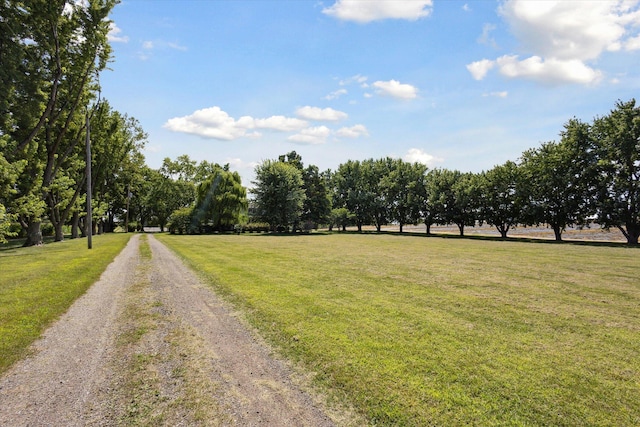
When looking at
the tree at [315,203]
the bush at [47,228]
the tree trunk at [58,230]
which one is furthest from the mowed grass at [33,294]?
the tree at [315,203]

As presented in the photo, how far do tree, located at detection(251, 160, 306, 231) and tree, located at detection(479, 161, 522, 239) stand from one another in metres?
28.7

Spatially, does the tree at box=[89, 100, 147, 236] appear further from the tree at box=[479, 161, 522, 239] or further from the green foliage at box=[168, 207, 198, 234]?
the tree at box=[479, 161, 522, 239]

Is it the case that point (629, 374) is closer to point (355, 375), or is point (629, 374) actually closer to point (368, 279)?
point (355, 375)

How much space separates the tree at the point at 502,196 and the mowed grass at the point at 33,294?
155ft

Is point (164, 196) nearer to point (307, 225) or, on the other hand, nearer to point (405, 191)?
point (307, 225)

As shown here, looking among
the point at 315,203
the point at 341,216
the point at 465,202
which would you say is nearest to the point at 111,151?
the point at 315,203

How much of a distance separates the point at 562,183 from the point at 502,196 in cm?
829

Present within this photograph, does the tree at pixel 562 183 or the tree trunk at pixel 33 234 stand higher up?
the tree at pixel 562 183

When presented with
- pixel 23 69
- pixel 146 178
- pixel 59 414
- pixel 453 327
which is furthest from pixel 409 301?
pixel 146 178

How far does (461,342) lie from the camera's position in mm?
6414

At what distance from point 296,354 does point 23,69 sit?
30.9 metres

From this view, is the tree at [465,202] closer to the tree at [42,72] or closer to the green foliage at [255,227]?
the green foliage at [255,227]

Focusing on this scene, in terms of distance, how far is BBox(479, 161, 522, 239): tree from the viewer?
45.5m

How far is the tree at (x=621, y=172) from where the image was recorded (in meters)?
33.8
